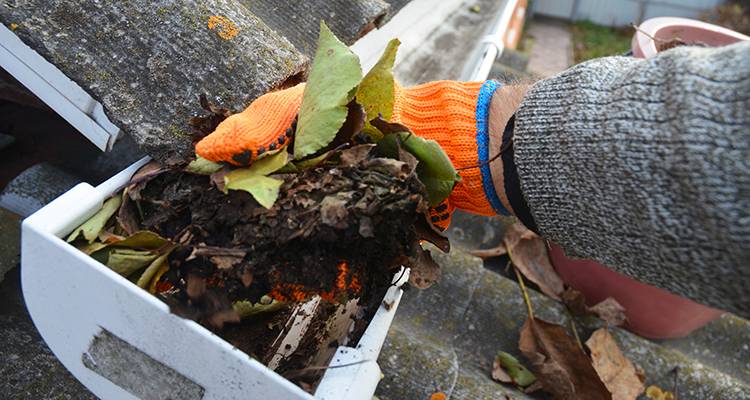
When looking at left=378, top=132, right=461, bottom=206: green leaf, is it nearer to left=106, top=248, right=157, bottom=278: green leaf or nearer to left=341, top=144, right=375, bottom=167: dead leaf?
left=341, top=144, right=375, bottom=167: dead leaf

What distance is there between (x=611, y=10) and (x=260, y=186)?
23.9ft

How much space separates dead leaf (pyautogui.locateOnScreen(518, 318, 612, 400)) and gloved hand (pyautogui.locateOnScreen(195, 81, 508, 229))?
58 centimetres

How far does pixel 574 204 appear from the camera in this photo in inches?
36.1

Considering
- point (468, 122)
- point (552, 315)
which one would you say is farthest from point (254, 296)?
point (552, 315)

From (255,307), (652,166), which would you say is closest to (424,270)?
(255,307)

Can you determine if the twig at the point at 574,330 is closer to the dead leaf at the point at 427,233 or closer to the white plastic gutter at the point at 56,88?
the dead leaf at the point at 427,233

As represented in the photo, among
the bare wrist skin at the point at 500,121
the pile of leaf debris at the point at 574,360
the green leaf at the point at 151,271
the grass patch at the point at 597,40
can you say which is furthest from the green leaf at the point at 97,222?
the grass patch at the point at 597,40

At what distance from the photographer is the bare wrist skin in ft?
3.47

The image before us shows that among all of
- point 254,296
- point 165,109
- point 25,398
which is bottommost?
point 25,398

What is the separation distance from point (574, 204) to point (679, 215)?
6.8 inches

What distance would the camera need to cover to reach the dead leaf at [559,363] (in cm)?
147

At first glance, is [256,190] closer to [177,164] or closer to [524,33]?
[177,164]

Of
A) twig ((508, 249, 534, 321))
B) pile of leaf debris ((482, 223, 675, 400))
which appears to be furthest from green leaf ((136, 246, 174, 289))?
twig ((508, 249, 534, 321))

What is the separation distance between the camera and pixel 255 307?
0.99 metres
